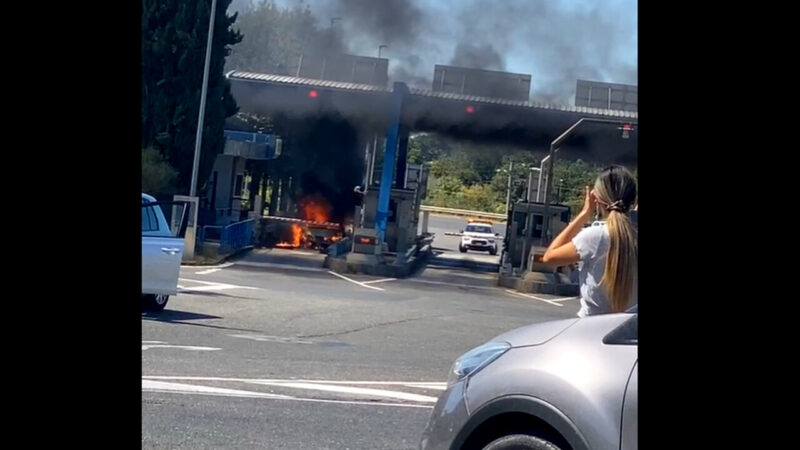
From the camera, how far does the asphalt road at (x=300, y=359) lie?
715 centimetres

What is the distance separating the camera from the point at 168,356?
1009 centimetres

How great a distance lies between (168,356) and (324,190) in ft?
99.8

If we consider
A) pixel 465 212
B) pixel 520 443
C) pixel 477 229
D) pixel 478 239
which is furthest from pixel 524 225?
pixel 465 212

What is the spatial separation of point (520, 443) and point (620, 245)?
3.56 ft

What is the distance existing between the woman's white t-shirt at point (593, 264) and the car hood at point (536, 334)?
398mm

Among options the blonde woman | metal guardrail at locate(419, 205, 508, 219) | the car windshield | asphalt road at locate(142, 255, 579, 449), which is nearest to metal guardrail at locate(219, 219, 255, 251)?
asphalt road at locate(142, 255, 579, 449)

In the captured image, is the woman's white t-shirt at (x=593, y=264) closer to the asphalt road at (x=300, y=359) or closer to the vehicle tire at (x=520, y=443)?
the vehicle tire at (x=520, y=443)

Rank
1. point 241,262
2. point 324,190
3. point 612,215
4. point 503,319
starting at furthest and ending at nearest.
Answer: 1. point 324,190
2. point 241,262
3. point 503,319
4. point 612,215

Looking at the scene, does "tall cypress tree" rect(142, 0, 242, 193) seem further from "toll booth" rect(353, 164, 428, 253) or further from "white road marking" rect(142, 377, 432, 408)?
"white road marking" rect(142, 377, 432, 408)

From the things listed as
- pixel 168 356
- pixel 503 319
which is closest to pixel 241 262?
pixel 503 319

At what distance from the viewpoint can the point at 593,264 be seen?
5020mm

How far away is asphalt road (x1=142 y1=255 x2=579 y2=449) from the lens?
23.5 feet
